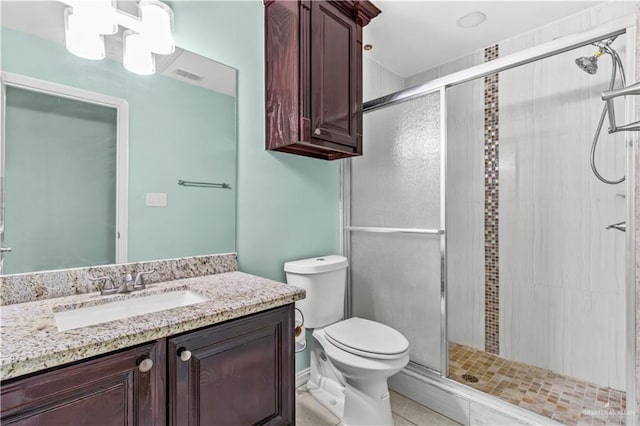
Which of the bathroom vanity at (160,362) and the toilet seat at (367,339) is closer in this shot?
the bathroom vanity at (160,362)

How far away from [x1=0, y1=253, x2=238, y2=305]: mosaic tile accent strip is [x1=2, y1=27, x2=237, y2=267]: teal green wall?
44 millimetres

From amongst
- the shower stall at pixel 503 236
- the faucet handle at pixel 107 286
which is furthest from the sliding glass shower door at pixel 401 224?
the faucet handle at pixel 107 286

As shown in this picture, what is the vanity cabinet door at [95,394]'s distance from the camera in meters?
0.69

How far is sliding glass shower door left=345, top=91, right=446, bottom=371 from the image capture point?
1.80 metres

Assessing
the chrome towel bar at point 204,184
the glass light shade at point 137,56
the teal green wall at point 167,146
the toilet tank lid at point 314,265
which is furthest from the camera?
the toilet tank lid at point 314,265

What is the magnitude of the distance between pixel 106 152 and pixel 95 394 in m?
0.89

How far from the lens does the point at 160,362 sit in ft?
2.90

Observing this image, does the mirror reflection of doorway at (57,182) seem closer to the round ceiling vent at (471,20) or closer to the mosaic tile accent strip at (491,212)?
the round ceiling vent at (471,20)

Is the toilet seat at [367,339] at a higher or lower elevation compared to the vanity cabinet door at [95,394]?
lower

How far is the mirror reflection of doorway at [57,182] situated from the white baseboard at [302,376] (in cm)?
131

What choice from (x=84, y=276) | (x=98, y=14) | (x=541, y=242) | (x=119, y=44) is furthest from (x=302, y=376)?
(x=98, y=14)

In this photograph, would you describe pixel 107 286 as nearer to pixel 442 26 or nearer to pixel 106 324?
pixel 106 324

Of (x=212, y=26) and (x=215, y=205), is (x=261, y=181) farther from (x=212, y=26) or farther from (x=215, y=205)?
(x=212, y=26)

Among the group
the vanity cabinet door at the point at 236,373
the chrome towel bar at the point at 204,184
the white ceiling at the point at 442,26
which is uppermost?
the white ceiling at the point at 442,26
